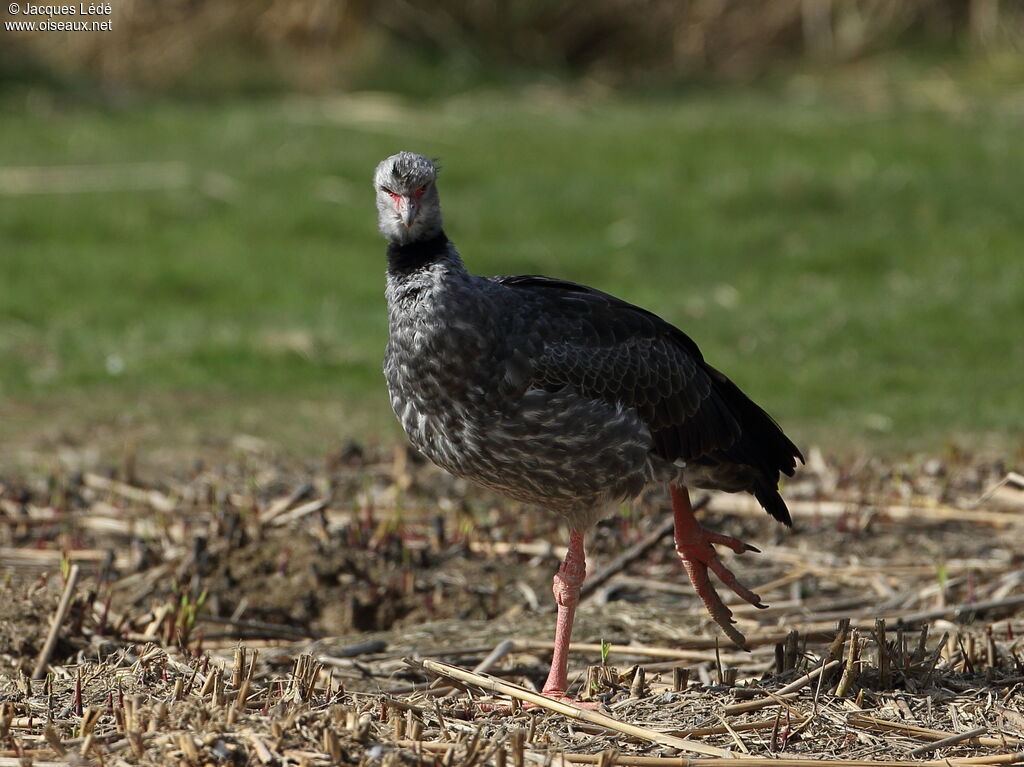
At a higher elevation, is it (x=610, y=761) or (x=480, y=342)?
(x=480, y=342)

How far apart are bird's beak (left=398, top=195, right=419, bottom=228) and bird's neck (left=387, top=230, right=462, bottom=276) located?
0.10 metres

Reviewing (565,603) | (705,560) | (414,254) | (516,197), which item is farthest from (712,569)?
(516,197)

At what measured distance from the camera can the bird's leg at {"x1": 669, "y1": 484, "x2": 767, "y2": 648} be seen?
5.14 meters

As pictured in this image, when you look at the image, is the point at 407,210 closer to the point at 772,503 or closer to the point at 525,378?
the point at 525,378

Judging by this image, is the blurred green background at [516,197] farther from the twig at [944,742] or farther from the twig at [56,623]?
the twig at [944,742]

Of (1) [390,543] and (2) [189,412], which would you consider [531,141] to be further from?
(1) [390,543]

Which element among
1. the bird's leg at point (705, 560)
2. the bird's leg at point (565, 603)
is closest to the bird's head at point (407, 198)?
the bird's leg at point (565, 603)

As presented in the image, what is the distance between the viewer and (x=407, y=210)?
481 cm

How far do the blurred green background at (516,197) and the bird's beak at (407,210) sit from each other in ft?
13.8

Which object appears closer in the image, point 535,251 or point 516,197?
point 535,251

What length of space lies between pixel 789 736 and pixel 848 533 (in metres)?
2.86

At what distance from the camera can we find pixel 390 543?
648cm

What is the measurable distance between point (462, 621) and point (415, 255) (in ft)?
5.60

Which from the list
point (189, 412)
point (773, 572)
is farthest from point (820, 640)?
point (189, 412)
